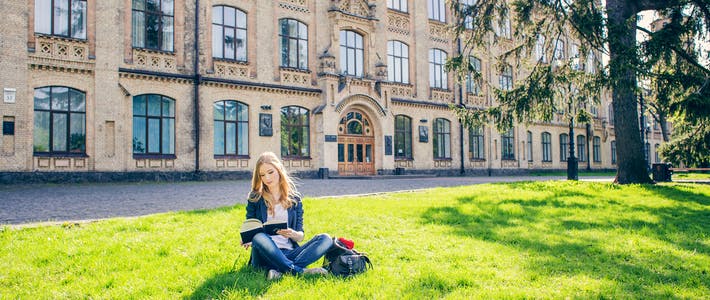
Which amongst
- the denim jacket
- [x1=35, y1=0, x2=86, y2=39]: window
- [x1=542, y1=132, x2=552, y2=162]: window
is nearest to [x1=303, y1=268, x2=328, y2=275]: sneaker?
the denim jacket

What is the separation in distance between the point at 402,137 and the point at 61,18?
17434mm

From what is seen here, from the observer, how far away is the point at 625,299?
14.1 feet

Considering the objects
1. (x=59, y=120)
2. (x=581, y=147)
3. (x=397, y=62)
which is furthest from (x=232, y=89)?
(x=581, y=147)

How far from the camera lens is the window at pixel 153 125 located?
20.0 m

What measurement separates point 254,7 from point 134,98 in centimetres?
697

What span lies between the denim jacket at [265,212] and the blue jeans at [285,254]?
0.22m

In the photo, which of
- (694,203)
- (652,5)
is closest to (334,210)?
(694,203)

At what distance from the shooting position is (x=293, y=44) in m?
24.6

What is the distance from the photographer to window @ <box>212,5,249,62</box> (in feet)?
73.2

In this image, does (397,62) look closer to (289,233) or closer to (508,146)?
(508,146)

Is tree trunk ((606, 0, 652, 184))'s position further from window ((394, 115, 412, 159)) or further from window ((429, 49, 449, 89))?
window ((429, 49, 449, 89))

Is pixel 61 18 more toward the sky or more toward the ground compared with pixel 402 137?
more toward the sky

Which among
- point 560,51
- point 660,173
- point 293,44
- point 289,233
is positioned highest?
point 293,44

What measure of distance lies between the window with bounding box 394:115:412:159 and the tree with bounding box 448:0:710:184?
37.3ft
